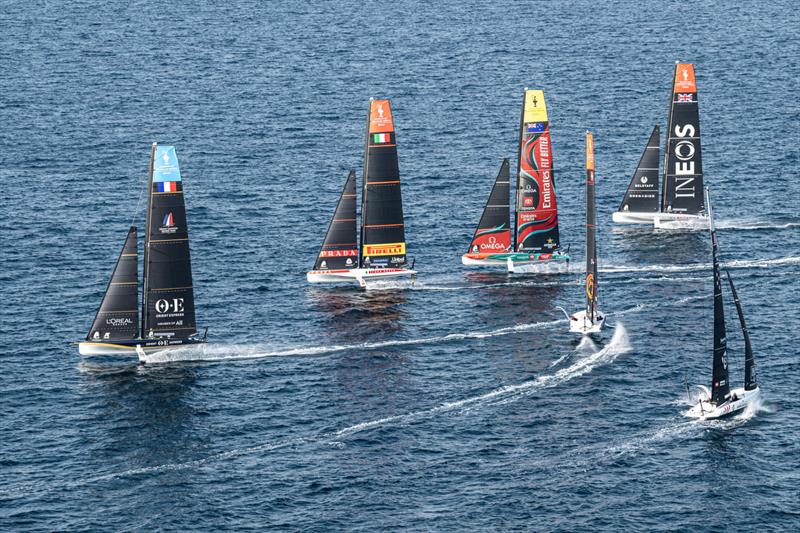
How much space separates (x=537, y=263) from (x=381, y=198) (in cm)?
1789

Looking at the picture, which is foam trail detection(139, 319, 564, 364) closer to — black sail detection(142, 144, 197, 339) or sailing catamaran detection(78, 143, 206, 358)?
sailing catamaran detection(78, 143, 206, 358)

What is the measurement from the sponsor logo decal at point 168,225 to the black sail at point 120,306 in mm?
2489

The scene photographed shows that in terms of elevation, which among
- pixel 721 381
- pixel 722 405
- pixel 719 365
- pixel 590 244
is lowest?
pixel 722 405

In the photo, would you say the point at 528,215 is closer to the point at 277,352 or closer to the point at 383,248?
the point at 383,248

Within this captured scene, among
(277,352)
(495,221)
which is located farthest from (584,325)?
(277,352)

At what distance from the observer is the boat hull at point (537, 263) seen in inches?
6471

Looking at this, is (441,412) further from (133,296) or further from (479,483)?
(133,296)

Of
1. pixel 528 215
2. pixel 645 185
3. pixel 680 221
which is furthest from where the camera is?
pixel 645 185

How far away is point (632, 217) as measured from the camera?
178 m

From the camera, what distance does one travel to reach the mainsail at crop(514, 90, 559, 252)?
164500 millimetres

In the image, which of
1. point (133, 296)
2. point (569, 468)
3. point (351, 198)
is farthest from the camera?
point (351, 198)

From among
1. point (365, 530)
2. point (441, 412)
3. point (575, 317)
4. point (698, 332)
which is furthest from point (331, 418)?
point (698, 332)

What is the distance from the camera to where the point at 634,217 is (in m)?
178

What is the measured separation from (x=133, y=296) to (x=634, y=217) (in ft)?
202
